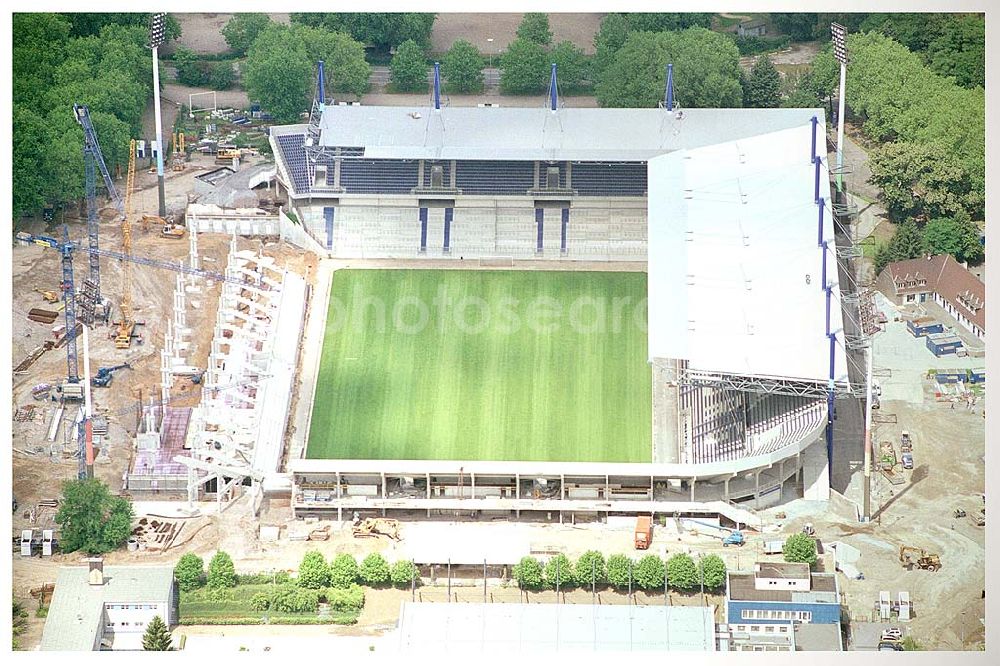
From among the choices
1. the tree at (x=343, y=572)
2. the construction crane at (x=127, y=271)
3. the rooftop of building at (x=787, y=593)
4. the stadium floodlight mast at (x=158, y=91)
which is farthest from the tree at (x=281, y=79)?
the rooftop of building at (x=787, y=593)

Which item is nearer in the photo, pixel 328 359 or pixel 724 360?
pixel 724 360

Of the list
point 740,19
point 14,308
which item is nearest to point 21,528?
point 14,308

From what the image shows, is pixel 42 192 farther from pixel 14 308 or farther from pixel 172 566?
pixel 172 566

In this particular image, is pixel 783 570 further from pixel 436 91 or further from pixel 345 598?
pixel 436 91

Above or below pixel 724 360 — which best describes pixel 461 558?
below

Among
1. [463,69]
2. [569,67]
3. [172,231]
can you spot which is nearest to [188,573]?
[172,231]
